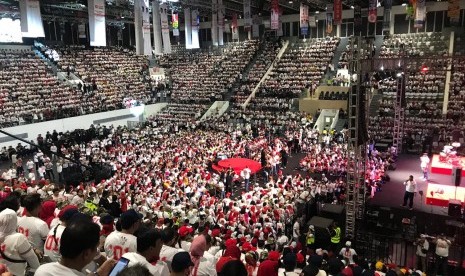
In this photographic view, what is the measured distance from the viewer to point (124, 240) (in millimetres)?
4660

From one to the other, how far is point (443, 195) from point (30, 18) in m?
21.8

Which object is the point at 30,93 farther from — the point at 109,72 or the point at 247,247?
the point at 247,247

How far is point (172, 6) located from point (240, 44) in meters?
10.2

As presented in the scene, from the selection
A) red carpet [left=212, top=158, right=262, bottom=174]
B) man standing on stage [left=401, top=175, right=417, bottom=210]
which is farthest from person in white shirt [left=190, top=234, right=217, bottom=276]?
red carpet [left=212, top=158, right=262, bottom=174]

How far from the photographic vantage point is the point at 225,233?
1004 centimetres

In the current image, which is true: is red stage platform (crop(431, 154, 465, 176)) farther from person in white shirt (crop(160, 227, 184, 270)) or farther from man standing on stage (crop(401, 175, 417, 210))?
person in white shirt (crop(160, 227, 184, 270))

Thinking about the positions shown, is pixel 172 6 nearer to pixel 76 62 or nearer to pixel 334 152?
pixel 76 62

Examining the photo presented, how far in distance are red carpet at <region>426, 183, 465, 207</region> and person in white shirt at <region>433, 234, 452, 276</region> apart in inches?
197

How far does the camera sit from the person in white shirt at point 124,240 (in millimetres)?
4648

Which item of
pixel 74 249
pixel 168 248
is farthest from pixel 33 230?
pixel 74 249

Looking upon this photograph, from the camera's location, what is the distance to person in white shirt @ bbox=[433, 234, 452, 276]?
9.96 meters

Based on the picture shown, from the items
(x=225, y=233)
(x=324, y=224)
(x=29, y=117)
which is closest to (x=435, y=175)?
(x=324, y=224)

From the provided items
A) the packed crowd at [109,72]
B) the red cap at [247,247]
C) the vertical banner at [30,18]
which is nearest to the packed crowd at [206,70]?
the packed crowd at [109,72]

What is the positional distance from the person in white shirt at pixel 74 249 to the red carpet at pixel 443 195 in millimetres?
14796
